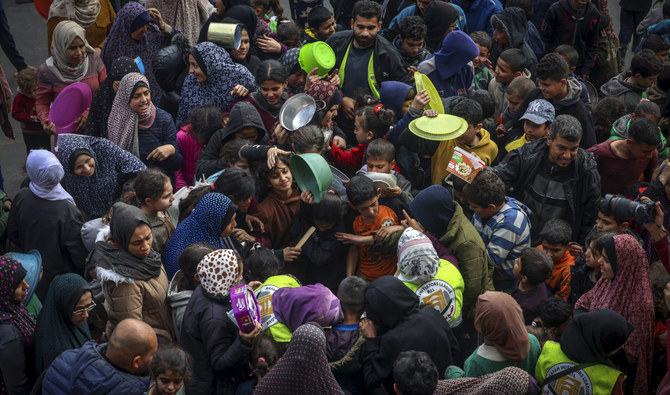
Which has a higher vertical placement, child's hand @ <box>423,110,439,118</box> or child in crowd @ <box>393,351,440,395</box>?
child's hand @ <box>423,110,439,118</box>

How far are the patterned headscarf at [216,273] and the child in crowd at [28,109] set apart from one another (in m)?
3.54

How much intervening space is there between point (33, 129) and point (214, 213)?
3.14 m

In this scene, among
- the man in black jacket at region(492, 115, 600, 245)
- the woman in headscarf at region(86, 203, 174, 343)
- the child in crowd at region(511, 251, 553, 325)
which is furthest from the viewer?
the man in black jacket at region(492, 115, 600, 245)

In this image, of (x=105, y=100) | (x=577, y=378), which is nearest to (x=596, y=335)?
(x=577, y=378)

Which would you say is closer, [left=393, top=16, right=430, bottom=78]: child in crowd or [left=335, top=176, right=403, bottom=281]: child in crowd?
[left=335, top=176, right=403, bottom=281]: child in crowd

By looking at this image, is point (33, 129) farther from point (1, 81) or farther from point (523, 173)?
point (523, 173)

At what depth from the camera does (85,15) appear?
21.8 ft

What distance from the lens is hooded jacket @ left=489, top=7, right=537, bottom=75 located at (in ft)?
21.1

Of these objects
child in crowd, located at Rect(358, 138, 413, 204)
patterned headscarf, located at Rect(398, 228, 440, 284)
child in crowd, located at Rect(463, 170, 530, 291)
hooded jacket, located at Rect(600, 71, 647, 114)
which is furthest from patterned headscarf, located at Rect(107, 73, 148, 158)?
hooded jacket, located at Rect(600, 71, 647, 114)

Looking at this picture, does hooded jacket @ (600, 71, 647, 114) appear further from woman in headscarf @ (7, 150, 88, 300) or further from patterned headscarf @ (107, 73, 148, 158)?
woman in headscarf @ (7, 150, 88, 300)

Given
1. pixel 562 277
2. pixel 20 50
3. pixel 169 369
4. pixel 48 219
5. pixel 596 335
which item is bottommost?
pixel 20 50

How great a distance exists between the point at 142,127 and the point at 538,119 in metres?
3.02

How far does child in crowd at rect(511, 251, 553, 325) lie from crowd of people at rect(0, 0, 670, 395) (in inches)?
0.7

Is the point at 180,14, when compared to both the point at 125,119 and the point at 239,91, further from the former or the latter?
the point at 125,119
